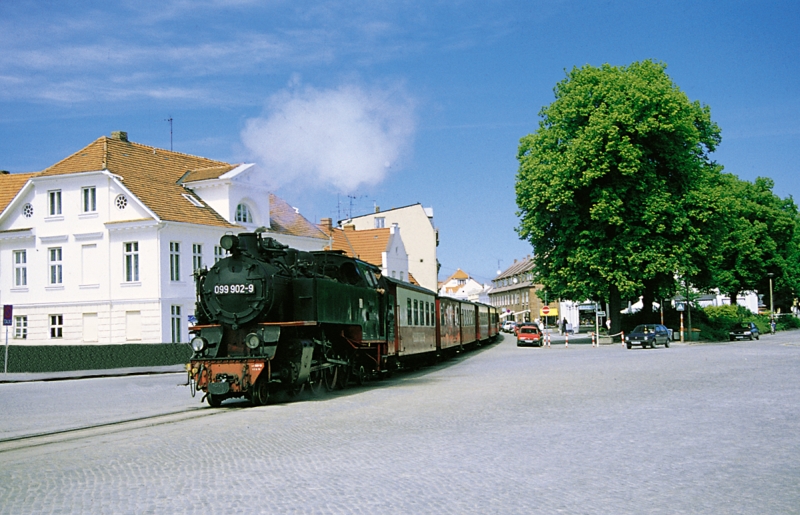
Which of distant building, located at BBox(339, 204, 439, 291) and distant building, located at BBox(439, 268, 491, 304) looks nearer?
distant building, located at BBox(339, 204, 439, 291)

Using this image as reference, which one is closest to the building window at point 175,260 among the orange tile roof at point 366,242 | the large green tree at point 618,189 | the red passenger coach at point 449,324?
the red passenger coach at point 449,324

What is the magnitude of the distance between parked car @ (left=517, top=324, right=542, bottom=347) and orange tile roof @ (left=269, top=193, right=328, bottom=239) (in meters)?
15.1

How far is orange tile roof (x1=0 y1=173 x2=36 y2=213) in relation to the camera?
137 feet

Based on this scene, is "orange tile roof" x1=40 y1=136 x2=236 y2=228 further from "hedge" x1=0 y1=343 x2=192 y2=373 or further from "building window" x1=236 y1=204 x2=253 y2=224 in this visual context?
"hedge" x1=0 y1=343 x2=192 y2=373

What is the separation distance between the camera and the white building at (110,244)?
35.1 metres

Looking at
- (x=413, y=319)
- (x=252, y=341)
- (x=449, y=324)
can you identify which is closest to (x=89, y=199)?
(x=449, y=324)

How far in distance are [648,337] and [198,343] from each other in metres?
30.9

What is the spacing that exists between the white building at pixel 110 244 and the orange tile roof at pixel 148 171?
7 centimetres

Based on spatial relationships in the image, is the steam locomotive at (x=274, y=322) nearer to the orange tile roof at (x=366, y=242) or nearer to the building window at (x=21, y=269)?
the building window at (x=21, y=269)

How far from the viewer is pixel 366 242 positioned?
6125 cm

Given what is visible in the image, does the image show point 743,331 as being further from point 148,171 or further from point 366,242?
point 148,171

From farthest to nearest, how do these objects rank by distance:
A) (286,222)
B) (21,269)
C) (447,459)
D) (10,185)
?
(286,222)
(10,185)
(21,269)
(447,459)

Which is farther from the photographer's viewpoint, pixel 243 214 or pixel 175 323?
pixel 243 214

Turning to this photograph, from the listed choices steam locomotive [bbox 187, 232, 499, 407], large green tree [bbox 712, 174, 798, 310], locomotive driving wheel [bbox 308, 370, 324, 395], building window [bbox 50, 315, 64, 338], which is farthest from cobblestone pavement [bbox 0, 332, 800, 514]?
large green tree [bbox 712, 174, 798, 310]
